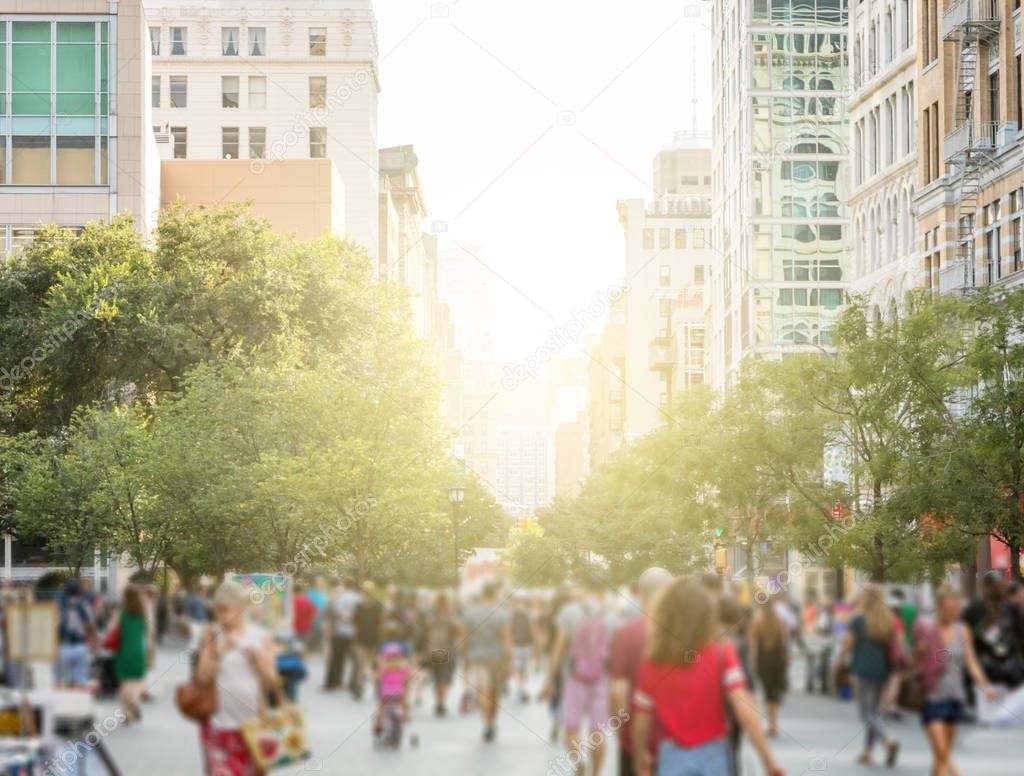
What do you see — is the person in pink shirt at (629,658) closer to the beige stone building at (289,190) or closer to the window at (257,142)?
the beige stone building at (289,190)

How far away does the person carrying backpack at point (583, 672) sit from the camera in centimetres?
1078

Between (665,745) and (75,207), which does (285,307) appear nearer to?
(75,207)

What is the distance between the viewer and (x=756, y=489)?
49.6m

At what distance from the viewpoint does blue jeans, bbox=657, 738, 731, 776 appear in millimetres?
10328

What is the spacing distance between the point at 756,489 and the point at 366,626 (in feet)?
129

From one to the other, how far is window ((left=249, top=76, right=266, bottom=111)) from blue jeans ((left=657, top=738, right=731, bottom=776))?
15338 cm

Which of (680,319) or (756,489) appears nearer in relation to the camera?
(756,489)

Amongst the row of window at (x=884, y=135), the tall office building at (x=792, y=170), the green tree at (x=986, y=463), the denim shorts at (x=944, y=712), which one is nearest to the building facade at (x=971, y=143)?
the row of window at (x=884, y=135)

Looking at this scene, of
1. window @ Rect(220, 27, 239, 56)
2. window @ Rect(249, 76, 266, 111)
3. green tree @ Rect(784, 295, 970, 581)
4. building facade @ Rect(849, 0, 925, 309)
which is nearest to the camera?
green tree @ Rect(784, 295, 970, 581)

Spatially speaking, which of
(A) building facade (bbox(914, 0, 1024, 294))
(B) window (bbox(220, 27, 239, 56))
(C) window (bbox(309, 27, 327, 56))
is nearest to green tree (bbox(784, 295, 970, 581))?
(A) building facade (bbox(914, 0, 1024, 294))

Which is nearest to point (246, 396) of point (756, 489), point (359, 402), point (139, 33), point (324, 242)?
point (359, 402)

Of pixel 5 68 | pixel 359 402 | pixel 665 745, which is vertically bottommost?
pixel 665 745

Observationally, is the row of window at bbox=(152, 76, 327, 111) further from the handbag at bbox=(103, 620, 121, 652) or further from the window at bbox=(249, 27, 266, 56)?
the handbag at bbox=(103, 620, 121, 652)

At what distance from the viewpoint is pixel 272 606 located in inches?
439
